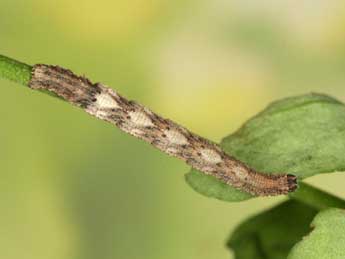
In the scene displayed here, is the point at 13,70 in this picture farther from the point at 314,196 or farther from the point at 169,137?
the point at 314,196

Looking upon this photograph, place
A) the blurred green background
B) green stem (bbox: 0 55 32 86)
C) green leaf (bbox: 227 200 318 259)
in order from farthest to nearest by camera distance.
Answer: the blurred green background < green leaf (bbox: 227 200 318 259) < green stem (bbox: 0 55 32 86)

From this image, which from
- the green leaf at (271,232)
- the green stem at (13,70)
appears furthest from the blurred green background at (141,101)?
the green stem at (13,70)

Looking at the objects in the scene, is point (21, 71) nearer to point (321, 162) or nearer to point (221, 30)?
point (321, 162)

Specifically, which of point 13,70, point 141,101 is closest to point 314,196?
point 13,70

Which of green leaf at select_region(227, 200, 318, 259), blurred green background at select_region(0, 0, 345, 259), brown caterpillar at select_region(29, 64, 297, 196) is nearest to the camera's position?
brown caterpillar at select_region(29, 64, 297, 196)

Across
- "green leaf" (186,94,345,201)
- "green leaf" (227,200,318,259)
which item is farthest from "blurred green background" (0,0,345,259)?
"green leaf" (186,94,345,201)

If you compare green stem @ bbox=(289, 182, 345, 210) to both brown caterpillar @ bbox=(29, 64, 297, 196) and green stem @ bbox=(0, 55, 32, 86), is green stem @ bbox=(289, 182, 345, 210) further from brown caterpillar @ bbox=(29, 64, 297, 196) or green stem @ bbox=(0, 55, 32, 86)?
green stem @ bbox=(0, 55, 32, 86)

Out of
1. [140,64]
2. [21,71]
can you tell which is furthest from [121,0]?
[21,71]

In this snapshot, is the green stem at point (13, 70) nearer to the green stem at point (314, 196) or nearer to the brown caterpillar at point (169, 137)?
the brown caterpillar at point (169, 137)

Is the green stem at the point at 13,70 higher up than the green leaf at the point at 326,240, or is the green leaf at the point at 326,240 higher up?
the green stem at the point at 13,70
